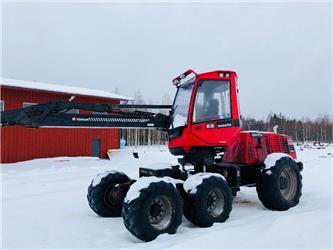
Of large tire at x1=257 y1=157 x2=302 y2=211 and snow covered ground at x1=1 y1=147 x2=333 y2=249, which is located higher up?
large tire at x1=257 y1=157 x2=302 y2=211

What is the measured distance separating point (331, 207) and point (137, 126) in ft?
15.3

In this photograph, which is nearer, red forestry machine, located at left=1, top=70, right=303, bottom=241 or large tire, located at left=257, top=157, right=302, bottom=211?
red forestry machine, located at left=1, top=70, right=303, bottom=241

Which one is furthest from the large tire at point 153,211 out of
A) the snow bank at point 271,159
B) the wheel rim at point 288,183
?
the wheel rim at point 288,183

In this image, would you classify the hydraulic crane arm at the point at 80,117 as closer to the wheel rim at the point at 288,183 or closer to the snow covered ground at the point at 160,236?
the snow covered ground at the point at 160,236

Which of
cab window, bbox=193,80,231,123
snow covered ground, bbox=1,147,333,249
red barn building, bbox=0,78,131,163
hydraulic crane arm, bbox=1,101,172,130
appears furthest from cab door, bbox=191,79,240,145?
red barn building, bbox=0,78,131,163

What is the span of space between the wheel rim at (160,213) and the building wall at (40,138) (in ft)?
37.8

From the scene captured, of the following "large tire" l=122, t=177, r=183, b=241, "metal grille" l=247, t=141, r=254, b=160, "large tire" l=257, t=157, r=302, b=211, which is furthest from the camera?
"metal grille" l=247, t=141, r=254, b=160

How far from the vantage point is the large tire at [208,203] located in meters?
6.01

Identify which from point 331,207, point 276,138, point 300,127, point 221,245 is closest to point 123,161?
point 276,138

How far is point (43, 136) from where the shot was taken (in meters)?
18.8

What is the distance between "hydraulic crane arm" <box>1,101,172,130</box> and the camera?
5.86 m

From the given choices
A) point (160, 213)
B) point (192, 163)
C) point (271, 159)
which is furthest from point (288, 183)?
point (160, 213)

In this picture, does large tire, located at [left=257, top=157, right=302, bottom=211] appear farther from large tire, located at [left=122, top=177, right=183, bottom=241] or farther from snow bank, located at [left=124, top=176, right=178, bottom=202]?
snow bank, located at [left=124, top=176, right=178, bottom=202]

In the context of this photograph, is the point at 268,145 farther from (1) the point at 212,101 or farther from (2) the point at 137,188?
Answer: (2) the point at 137,188
